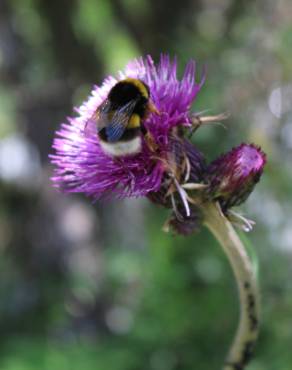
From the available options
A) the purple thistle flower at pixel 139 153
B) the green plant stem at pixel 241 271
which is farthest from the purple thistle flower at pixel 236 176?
the purple thistle flower at pixel 139 153

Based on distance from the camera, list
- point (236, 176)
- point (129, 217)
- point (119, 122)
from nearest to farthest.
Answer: point (119, 122) < point (236, 176) < point (129, 217)

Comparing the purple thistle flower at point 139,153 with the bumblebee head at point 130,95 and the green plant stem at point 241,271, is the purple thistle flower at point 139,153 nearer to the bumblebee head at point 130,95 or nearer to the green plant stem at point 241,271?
the bumblebee head at point 130,95

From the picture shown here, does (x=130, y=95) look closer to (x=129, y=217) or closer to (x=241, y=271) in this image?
(x=241, y=271)

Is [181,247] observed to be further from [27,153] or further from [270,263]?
[27,153]

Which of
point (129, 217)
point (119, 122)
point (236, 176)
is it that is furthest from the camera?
point (129, 217)

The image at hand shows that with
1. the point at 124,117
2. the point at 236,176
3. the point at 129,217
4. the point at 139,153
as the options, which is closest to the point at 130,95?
the point at 124,117

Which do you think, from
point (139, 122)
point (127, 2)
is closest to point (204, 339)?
point (139, 122)
